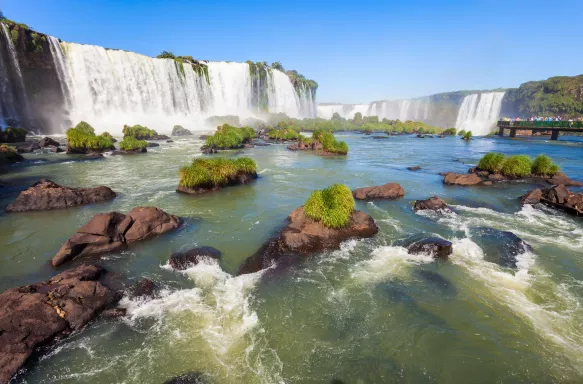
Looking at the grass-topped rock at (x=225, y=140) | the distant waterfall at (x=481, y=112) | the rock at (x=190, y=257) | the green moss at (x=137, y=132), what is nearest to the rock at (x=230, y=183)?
the rock at (x=190, y=257)

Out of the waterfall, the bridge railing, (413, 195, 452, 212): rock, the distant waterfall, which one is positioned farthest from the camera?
the distant waterfall

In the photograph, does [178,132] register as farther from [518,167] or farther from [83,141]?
[518,167]

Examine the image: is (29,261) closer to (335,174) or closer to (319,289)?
(319,289)

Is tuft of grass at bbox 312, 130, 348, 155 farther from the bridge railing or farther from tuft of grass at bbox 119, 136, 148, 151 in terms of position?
the bridge railing

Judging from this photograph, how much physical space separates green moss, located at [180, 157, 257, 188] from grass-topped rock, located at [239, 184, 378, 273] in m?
8.72

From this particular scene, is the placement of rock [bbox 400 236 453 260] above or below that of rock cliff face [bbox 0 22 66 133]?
below

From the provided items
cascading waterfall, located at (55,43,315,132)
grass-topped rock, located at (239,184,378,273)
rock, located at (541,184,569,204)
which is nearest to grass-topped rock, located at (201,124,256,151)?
cascading waterfall, located at (55,43,315,132)

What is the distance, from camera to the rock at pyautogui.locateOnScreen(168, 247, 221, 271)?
1057 centimetres

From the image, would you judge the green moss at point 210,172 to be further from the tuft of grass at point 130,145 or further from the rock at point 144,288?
the tuft of grass at point 130,145

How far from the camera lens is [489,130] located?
8844 centimetres

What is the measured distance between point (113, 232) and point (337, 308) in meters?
9.71

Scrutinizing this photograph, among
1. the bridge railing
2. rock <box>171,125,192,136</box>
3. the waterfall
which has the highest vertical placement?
the waterfall

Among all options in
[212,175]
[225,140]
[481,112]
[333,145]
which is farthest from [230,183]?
[481,112]

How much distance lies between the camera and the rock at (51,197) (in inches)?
635
